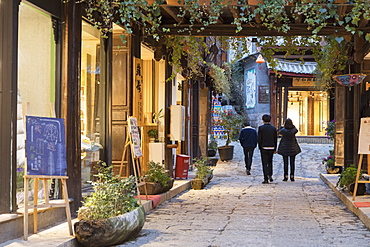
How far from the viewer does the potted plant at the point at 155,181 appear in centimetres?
1030

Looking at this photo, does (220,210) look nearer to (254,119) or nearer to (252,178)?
(252,178)

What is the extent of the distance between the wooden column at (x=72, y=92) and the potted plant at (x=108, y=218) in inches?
28.1

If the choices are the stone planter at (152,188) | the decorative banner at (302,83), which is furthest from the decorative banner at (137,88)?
the decorative banner at (302,83)

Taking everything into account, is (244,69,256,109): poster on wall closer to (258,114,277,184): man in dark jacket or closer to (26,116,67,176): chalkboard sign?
(258,114,277,184): man in dark jacket

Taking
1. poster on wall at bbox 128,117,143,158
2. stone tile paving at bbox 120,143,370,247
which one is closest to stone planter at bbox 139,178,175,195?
stone tile paving at bbox 120,143,370,247

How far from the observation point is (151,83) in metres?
13.6

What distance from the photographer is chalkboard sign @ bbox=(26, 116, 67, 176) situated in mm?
5934

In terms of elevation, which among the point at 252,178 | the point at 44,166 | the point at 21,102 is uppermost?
the point at 21,102

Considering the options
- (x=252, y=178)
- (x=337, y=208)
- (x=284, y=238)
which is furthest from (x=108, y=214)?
(x=252, y=178)

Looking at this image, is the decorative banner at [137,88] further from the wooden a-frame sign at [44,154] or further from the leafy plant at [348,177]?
the wooden a-frame sign at [44,154]

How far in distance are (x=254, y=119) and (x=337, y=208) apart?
22862mm

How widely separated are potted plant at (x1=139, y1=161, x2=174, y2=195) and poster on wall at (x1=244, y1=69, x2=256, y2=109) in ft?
72.9

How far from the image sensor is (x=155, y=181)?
34.4ft

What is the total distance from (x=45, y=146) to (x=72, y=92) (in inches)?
57.8
